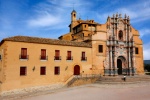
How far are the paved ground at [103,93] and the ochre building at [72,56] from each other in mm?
4364

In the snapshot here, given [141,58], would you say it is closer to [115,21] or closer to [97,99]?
[115,21]

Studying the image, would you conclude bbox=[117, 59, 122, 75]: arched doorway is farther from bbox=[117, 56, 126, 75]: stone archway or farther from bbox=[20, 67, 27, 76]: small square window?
bbox=[20, 67, 27, 76]: small square window

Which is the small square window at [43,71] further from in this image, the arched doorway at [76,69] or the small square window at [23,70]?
the arched doorway at [76,69]

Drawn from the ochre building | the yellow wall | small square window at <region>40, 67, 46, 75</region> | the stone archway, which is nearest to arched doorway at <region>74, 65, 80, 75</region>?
the ochre building

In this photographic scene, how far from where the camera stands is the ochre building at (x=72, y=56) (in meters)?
25.0

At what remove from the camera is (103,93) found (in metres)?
21.9

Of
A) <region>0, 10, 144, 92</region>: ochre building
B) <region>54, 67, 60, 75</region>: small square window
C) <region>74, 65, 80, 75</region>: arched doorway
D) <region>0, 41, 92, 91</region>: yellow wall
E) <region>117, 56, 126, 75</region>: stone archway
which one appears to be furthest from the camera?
<region>117, 56, 126, 75</region>: stone archway

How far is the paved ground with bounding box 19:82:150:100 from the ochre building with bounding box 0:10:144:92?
14.3ft

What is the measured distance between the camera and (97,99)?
1861cm

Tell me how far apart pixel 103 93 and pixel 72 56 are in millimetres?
10336

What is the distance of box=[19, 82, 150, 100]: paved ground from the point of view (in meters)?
19.6

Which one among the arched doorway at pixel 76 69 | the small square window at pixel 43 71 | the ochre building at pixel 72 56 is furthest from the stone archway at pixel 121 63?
the small square window at pixel 43 71

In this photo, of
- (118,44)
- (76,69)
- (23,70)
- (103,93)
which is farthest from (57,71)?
(118,44)

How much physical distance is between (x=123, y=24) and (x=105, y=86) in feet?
52.7
